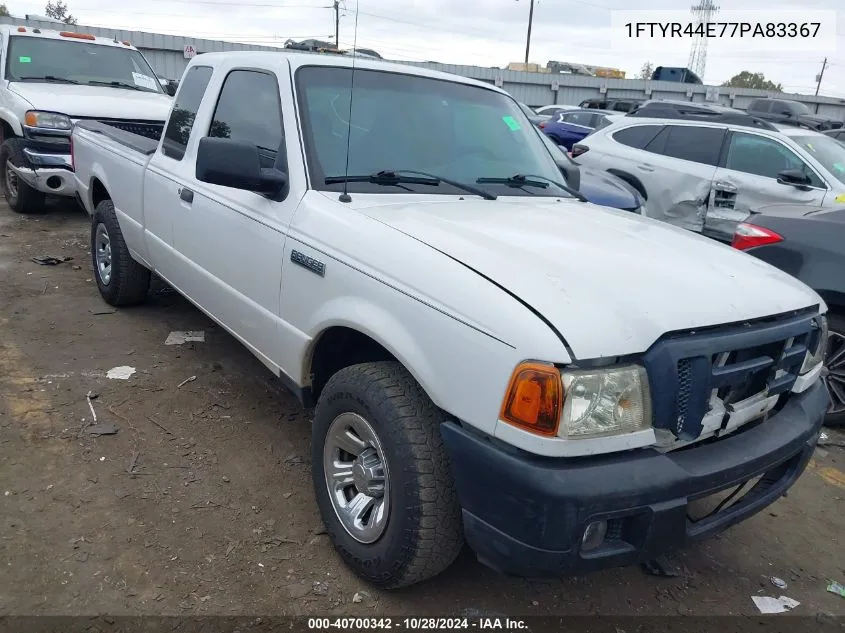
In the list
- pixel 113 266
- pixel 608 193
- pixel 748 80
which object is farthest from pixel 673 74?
pixel 748 80

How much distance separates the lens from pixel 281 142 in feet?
10.0

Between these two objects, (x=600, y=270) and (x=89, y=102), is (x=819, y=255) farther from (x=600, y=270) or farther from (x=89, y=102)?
(x=89, y=102)

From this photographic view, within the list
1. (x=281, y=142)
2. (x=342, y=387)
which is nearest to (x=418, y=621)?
(x=342, y=387)

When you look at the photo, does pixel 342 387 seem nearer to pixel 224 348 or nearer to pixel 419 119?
pixel 419 119

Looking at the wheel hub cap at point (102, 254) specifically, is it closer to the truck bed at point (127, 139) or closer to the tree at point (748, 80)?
the truck bed at point (127, 139)

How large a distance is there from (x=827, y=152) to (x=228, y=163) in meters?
7.42

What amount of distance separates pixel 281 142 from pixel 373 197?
559 mm

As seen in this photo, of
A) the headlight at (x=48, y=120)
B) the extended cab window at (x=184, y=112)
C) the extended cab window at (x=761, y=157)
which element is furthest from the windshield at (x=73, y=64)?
the extended cab window at (x=761, y=157)

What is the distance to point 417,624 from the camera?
246 centimetres

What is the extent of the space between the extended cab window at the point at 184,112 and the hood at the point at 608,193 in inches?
125

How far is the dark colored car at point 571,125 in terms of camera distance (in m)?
14.8

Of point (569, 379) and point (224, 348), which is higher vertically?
point (569, 379)

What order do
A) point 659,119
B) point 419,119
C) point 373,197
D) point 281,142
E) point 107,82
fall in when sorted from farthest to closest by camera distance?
point 659,119, point 107,82, point 419,119, point 281,142, point 373,197

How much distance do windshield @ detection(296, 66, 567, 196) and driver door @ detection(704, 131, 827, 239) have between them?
4.68 m
